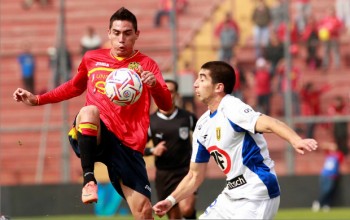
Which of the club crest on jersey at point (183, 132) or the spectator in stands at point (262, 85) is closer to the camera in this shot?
the club crest on jersey at point (183, 132)

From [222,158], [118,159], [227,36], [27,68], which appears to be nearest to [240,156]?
[222,158]

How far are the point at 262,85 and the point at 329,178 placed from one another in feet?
8.32

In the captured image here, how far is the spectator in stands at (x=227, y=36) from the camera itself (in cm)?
2292

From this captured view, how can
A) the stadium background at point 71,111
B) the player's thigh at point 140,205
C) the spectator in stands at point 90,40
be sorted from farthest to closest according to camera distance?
1. the spectator in stands at point 90,40
2. the stadium background at point 71,111
3. the player's thigh at point 140,205

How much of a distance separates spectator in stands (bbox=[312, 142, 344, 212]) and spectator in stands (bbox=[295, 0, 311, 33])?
2.98 m

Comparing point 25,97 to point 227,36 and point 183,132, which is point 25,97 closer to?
point 183,132

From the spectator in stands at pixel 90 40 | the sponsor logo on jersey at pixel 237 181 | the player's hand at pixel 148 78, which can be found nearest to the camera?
the sponsor logo on jersey at pixel 237 181

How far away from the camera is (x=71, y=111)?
22.6 meters

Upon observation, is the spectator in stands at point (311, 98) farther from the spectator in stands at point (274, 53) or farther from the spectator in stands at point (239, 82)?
the spectator in stands at point (239, 82)

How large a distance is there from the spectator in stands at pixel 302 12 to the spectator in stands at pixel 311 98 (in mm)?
1443

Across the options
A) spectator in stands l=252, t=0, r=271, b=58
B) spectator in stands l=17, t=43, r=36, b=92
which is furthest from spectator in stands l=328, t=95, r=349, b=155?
spectator in stands l=17, t=43, r=36, b=92

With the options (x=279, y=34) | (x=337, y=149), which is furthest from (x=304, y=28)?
(x=337, y=149)

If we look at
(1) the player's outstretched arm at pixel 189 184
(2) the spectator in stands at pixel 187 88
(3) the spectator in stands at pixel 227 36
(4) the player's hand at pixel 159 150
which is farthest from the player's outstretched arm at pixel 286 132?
(3) the spectator in stands at pixel 227 36

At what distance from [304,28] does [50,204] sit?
711 centimetres
